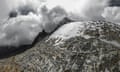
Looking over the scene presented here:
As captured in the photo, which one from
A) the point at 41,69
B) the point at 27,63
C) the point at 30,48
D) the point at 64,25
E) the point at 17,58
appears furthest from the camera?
the point at 64,25

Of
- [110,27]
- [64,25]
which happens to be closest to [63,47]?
[64,25]

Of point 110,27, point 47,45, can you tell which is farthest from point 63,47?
point 110,27

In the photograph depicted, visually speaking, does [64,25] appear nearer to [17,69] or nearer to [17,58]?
[17,58]

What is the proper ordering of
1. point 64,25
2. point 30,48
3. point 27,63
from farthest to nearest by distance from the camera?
point 64,25 → point 30,48 → point 27,63

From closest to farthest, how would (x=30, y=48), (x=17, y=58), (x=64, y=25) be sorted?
(x=17, y=58), (x=30, y=48), (x=64, y=25)

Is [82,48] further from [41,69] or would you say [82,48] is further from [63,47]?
[41,69]

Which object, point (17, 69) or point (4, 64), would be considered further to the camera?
point (4, 64)
